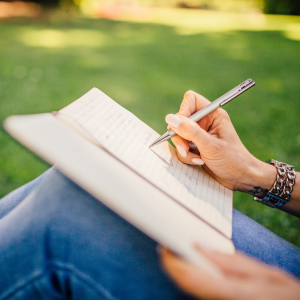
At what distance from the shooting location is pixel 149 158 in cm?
70

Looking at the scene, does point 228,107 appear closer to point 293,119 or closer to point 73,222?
point 293,119

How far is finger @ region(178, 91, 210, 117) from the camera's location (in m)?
0.94

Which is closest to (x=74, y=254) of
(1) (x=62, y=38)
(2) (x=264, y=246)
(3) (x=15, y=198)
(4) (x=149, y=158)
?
(4) (x=149, y=158)

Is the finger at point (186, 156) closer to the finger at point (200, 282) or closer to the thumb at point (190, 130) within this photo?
the thumb at point (190, 130)

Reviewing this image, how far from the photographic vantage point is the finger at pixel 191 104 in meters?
0.94

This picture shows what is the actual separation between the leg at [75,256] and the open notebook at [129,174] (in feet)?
0.46

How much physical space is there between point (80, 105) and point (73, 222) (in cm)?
32

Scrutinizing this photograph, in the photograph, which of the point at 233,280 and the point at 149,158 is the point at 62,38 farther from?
the point at 233,280

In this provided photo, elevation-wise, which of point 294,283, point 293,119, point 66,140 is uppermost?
point 66,140

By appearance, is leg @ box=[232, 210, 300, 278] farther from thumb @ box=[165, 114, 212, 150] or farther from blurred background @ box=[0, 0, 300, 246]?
blurred background @ box=[0, 0, 300, 246]

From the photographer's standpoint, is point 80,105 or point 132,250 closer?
point 132,250

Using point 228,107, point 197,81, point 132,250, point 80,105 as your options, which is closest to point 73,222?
point 132,250

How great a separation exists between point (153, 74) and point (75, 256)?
3.20 m

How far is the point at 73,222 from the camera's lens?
56 centimetres
